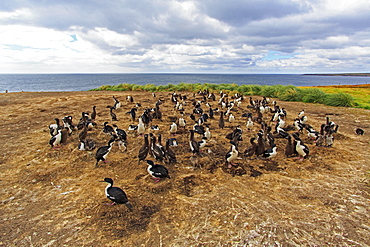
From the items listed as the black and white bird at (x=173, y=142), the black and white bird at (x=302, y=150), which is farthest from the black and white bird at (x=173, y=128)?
the black and white bird at (x=302, y=150)

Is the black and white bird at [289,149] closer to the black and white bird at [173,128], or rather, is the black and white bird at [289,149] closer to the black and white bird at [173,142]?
the black and white bird at [173,142]

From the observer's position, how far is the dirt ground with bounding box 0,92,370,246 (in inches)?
190

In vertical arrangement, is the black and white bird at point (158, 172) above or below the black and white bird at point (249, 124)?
below

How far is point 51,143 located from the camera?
977 centimetres

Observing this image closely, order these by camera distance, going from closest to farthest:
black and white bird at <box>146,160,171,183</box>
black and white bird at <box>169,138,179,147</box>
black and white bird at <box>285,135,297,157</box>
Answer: black and white bird at <box>146,160,171,183</box> < black and white bird at <box>285,135,297,157</box> < black and white bird at <box>169,138,179,147</box>

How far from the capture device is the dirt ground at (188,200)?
15.9ft

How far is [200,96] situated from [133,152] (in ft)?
65.2

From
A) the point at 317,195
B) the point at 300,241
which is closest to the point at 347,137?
the point at 317,195

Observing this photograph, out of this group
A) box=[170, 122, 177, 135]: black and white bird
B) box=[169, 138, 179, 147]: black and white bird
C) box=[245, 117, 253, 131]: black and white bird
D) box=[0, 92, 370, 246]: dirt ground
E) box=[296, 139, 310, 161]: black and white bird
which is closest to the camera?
box=[0, 92, 370, 246]: dirt ground

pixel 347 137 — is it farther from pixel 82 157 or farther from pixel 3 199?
pixel 3 199

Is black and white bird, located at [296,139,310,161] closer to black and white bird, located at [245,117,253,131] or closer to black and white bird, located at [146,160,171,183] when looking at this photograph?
black and white bird, located at [245,117,253,131]

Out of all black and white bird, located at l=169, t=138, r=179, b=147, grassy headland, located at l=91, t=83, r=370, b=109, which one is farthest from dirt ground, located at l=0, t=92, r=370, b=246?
grassy headland, located at l=91, t=83, r=370, b=109

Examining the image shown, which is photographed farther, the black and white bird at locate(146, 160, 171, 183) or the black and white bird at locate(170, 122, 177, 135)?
the black and white bird at locate(170, 122, 177, 135)

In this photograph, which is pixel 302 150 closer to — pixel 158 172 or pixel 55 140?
pixel 158 172
